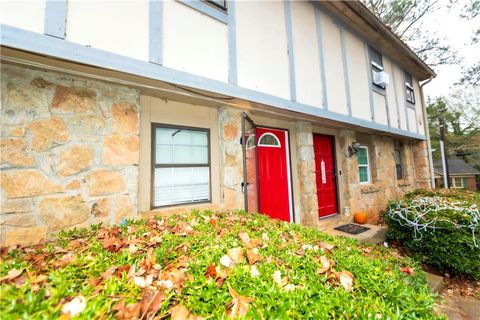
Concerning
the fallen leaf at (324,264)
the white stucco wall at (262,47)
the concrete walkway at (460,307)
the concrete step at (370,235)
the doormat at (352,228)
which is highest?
the white stucco wall at (262,47)

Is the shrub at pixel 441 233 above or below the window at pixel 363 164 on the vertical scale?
below

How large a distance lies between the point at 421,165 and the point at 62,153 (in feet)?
36.3

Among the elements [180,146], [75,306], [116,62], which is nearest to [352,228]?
[180,146]

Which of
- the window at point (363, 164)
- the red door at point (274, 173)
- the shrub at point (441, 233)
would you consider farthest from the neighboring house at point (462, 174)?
the red door at point (274, 173)

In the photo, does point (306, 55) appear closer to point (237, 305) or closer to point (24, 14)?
point (24, 14)

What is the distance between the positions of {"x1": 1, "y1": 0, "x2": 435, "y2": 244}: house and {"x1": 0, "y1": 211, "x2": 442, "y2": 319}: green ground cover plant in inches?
30.8

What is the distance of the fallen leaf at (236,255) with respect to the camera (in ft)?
4.81

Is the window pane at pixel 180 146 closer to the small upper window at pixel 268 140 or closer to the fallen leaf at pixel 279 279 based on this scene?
the small upper window at pixel 268 140

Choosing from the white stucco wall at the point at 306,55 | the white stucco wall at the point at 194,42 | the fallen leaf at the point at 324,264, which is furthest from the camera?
the white stucco wall at the point at 306,55

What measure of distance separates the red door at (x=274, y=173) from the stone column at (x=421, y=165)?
7.19 metres

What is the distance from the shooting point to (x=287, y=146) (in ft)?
15.6

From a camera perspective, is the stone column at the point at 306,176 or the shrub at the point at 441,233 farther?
the stone column at the point at 306,176

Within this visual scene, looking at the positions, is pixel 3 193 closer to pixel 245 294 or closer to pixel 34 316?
pixel 34 316

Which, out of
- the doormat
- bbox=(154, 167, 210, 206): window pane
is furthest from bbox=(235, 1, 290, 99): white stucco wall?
the doormat
